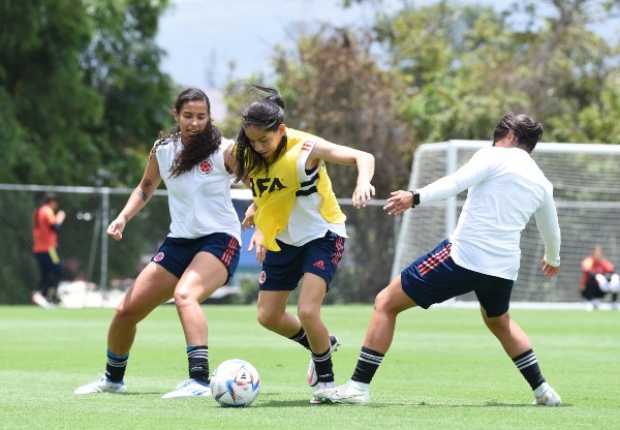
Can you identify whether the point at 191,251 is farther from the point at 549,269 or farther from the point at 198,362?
the point at 549,269

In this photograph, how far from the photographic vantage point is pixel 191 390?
29.1 ft

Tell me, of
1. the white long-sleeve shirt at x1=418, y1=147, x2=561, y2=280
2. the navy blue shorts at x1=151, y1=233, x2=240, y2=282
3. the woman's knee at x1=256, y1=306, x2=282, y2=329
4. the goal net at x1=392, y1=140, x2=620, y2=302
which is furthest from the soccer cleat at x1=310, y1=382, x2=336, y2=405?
the goal net at x1=392, y1=140, x2=620, y2=302

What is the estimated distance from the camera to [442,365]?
40.9 feet

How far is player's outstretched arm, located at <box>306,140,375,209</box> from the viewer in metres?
7.95

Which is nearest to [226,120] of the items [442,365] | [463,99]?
[463,99]

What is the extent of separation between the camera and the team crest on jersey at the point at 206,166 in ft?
30.6

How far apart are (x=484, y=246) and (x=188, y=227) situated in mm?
2119

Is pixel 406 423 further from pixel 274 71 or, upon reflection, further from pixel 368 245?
pixel 274 71

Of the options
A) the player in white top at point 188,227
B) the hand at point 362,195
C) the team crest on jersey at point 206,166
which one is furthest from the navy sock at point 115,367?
the hand at point 362,195

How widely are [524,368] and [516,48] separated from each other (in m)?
38.6

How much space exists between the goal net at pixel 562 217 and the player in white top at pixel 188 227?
18.2 m

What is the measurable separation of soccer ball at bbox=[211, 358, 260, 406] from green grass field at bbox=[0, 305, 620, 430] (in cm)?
10

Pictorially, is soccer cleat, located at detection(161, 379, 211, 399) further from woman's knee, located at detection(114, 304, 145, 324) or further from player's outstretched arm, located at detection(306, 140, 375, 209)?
player's outstretched arm, located at detection(306, 140, 375, 209)

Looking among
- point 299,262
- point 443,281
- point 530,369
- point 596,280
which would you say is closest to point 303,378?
point 299,262
